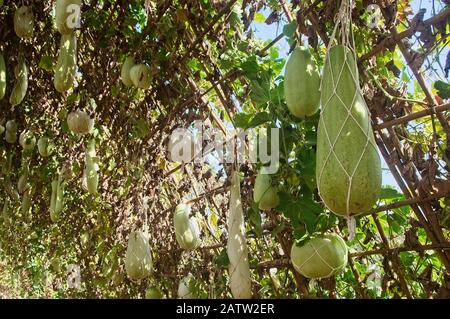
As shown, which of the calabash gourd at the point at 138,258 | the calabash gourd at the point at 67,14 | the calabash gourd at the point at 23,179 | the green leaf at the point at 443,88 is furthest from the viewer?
the calabash gourd at the point at 23,179

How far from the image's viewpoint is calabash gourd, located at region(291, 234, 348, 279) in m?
1.68

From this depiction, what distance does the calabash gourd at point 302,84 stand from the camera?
1389mm

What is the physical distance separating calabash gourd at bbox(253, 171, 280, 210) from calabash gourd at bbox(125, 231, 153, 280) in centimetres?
96

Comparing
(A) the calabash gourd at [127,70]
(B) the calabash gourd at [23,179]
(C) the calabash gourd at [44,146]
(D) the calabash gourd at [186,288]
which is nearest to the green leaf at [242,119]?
(A) the calabash gourd at [127,70]

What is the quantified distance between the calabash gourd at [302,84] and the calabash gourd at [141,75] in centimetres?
96

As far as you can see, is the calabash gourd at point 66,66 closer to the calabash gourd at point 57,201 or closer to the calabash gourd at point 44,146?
the calabash gourd at point 44,146

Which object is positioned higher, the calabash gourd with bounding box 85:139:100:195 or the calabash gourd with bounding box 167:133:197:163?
the calabash gourd with bounding box 85:139:100:195

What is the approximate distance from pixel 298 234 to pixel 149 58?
3.62 feet

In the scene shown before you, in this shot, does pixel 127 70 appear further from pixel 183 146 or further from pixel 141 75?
pixel 183 146

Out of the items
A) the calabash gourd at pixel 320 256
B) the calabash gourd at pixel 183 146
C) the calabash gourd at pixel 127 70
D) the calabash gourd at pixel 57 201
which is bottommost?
the calabash gourd at pixel 320 256

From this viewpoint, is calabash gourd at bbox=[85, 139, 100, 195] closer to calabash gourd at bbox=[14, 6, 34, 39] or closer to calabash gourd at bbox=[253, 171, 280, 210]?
calabash gourd at bbox=[14, 6, 34, 39]

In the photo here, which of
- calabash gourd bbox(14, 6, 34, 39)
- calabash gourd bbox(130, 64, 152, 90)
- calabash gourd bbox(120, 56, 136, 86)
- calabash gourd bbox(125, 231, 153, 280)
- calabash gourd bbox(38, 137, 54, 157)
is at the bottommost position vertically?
calabash gourd bbox(125, 231, 153, 280)

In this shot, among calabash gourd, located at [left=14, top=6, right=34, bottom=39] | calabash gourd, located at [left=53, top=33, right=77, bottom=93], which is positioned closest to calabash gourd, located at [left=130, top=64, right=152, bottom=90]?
calabash gourd, located at [left=53, top=33, right=77, bottom=93]

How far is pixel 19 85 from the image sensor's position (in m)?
2.70
